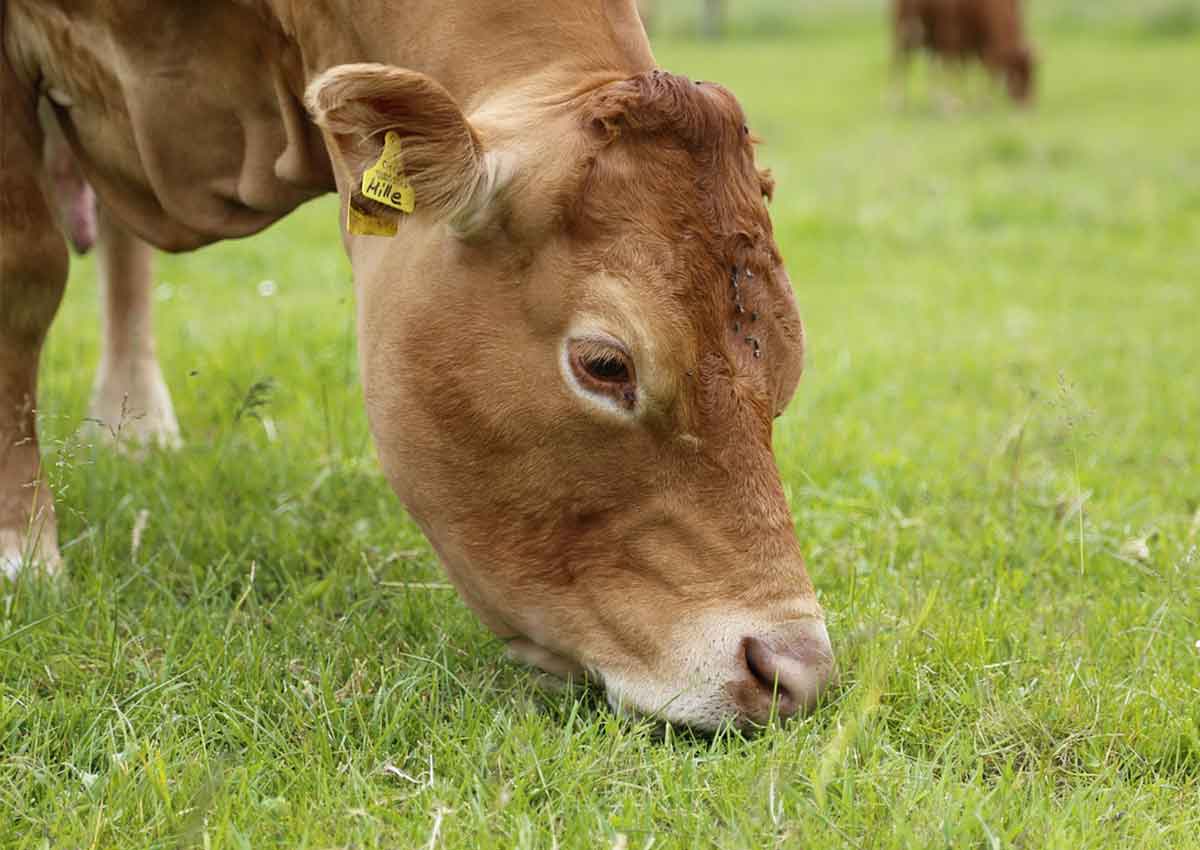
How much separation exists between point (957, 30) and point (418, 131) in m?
20.5

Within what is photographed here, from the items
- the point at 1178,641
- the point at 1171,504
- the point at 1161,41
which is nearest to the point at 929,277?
the point at 1171,504

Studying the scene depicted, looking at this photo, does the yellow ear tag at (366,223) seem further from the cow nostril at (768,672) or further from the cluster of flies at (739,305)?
the cow nostril at (768,672)

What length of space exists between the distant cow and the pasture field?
1531cm

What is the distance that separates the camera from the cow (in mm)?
2588

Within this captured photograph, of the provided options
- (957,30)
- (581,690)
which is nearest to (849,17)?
(957,30)

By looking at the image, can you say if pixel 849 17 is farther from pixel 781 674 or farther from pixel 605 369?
pixel 781 674

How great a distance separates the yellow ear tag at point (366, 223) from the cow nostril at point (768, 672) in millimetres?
1002

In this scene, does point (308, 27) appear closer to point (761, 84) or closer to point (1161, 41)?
point (761, 84)

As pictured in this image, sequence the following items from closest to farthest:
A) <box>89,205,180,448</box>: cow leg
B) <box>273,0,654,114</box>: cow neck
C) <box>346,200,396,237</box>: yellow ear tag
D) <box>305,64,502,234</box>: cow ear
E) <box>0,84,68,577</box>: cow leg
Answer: <box>305,64,502,234</box>: cow ear, <box>346,200,396,237</box>: yellow ear tag, <box>273,0,654,114</box>: cow neck, <box>0,84,68,577</box>: cow leg, <box>89,205,180,448</box>: cow leg

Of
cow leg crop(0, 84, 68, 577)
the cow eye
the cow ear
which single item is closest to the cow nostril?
the cow eye

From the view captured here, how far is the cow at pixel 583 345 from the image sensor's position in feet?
8.49

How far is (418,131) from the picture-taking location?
257 cm

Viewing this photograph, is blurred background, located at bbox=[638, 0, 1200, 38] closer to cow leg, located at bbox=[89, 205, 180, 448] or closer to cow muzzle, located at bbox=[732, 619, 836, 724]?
cow leg, located at bbox=[89, 205, 180, 448]

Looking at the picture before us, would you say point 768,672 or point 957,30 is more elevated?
point 768,672
